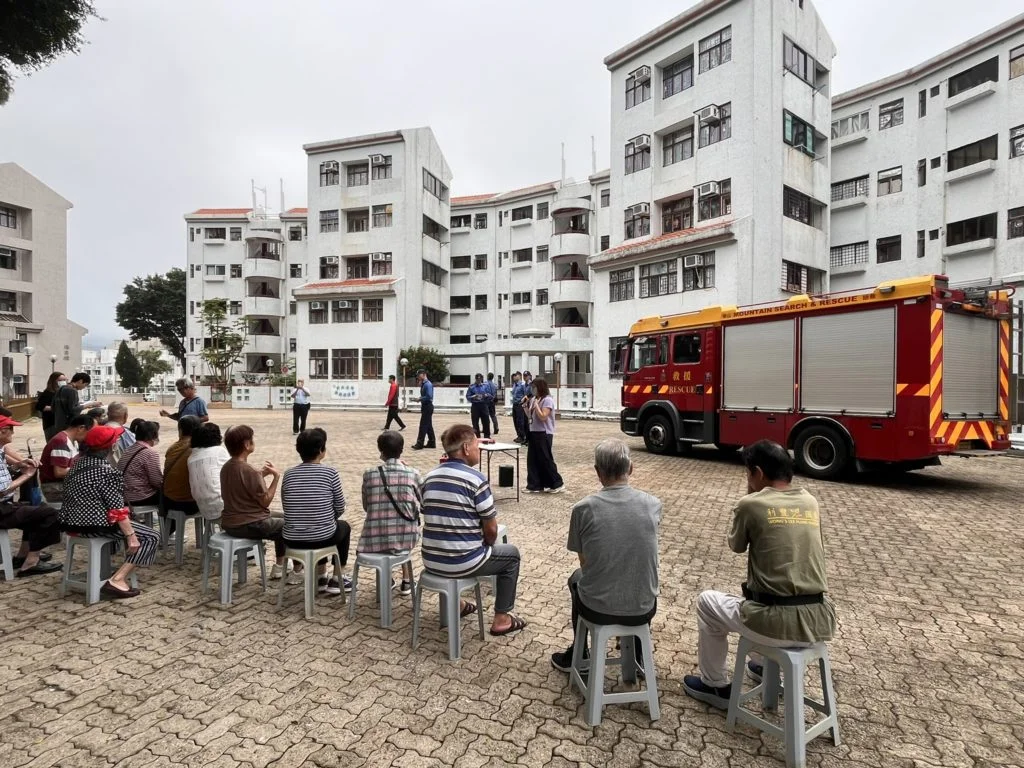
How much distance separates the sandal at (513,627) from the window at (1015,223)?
26.7 meters

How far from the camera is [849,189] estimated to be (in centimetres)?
2730

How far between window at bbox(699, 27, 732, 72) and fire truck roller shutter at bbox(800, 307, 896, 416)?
17.9m

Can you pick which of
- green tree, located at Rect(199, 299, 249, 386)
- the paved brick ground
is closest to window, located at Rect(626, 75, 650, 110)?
the paved brick ground

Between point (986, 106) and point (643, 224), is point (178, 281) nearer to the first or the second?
point (643, 224)

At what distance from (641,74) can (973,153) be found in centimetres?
1378

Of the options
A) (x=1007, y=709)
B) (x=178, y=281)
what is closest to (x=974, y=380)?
(x=1007, y=709)

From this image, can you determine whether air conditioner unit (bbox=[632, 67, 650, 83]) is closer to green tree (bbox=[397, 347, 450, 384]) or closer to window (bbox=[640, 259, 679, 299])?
window (bbox=[640, 259, 679, 299])

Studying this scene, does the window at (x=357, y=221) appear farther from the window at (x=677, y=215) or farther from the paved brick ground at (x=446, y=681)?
the paved brick ground at (x=446, y=681)

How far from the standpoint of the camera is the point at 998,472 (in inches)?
426

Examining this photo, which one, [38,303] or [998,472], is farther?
[38,303]

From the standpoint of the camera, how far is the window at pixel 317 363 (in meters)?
36.3

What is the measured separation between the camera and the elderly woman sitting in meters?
4.33

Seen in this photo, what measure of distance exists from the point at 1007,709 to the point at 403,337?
3400cm

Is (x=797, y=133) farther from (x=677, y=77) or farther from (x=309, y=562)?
(x=309, y=562)
